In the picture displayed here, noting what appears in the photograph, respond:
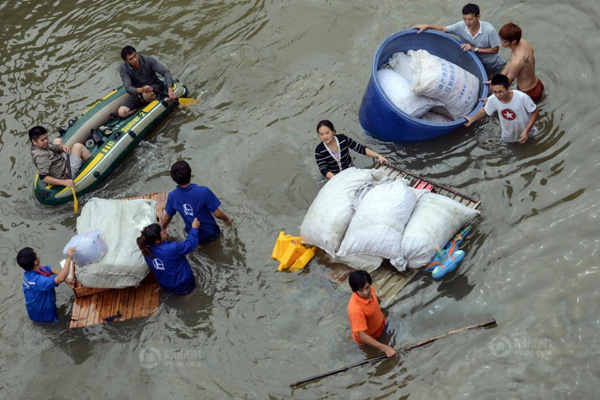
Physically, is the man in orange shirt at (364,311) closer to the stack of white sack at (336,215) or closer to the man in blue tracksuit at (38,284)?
the stack of white sack at (336,215)

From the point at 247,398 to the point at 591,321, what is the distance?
285 centimetres

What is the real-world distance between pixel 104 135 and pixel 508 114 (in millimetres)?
4803

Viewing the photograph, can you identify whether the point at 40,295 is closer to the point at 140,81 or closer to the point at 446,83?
the point at 140,81

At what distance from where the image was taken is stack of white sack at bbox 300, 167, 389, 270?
5.25m

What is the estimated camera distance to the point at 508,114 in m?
5.75

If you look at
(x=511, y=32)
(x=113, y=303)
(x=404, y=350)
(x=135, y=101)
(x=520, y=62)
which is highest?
(x=511, y=32)

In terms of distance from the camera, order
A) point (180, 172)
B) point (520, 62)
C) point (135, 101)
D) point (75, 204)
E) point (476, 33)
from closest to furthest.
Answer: point (180, 172), point (520, 62), point (476, 33), point (75, 204), point (135, 101)

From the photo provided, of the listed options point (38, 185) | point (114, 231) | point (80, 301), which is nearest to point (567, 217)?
point (114, 231)

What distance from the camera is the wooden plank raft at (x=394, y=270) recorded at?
201 inches

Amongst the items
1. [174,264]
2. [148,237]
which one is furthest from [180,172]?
[174,264]

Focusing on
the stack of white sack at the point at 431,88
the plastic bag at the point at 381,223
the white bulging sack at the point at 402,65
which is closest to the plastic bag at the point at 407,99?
the stack of white sack at the point at 431,88

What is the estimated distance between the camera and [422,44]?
266 inches

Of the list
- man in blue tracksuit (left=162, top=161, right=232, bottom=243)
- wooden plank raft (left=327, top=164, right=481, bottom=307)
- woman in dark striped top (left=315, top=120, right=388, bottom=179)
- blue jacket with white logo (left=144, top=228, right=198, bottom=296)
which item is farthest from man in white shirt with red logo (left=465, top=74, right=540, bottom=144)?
blue jacket with white logo (left=144, top=228, right=198, bottom=296)

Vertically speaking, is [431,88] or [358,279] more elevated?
[431,88]
